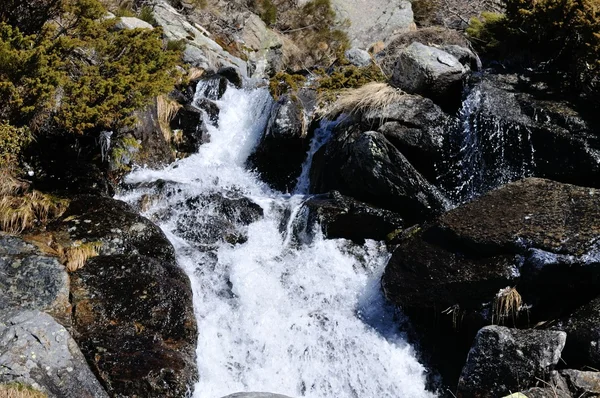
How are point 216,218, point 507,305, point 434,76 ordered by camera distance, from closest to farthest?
1. point 507,305
2. point 216,218
3. point 434,76

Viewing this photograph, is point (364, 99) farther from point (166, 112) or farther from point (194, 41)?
point (194, 41)

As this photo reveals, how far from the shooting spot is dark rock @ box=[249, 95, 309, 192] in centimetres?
1018

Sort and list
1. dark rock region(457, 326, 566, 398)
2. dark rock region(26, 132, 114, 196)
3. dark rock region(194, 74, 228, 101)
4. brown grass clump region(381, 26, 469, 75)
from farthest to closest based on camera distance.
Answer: dark rock region(194, 74, 228, 101) → brown grass clump region(381, 26, 469, 75) → dark rock region(26, 132, 114, 196) → dark rock region(457, 326, 566, 398)

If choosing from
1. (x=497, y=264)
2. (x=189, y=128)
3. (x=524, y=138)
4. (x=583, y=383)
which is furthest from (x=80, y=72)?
(x=583, y=383)

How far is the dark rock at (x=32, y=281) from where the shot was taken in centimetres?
568

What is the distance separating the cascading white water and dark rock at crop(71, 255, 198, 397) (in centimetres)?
39

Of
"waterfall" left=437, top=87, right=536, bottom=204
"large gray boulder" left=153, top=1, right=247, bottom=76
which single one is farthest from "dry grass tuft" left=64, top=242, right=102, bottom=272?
"large gray boulder" left=153, top=1, right=247, bottom=76

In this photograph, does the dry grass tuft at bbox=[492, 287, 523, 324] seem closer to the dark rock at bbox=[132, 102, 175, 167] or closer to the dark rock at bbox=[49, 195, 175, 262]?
the dark rock at bbox=[49, 195, 175, 262]

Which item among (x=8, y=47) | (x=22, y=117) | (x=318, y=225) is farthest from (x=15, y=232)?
(x=318, y=225)

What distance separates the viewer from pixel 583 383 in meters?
4.93

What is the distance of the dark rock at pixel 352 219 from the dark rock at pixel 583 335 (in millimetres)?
3182

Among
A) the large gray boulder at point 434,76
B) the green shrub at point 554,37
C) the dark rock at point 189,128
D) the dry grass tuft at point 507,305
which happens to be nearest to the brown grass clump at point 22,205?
the dark rock at point 189,128

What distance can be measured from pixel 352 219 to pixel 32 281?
14.6ft

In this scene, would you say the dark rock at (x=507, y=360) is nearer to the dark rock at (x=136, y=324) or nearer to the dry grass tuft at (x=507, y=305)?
the dry grass tuft at (x=507, y=305)
